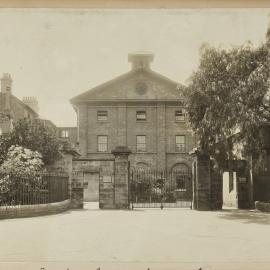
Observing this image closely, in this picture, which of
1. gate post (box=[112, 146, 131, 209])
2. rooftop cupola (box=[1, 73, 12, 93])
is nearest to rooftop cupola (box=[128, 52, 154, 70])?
rooftop cupola (box=[1, 73, 12, 93])

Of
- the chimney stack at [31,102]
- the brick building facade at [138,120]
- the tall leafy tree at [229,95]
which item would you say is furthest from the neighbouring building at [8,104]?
the tall leafy tree at [229,95]

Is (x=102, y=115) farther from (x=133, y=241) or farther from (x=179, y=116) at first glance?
(x=133, y=241)

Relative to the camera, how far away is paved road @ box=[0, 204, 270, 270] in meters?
8.59

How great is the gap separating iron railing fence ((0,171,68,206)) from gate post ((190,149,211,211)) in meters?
6.23

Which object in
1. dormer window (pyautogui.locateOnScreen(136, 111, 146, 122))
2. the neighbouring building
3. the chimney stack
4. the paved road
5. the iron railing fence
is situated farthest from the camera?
the chimney stack

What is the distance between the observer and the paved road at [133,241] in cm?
859

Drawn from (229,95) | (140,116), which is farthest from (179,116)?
(229,95)

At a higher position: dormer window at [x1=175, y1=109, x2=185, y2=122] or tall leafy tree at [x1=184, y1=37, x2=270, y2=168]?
dormer window at [x1=175, y1=109, x2=185, y2=122]

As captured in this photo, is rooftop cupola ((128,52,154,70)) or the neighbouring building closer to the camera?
the neighbouring building

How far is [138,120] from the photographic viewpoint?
116ft

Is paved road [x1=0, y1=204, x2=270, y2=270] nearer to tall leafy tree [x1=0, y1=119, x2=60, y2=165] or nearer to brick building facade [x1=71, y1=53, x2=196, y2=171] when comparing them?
tall leafy tree [x1=0, y1=119, x2=60, y2=165]

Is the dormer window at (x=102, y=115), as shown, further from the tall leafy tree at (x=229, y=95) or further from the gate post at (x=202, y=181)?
the tall leafy tree at (x=229, y=95)

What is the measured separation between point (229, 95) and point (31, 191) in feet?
26.4

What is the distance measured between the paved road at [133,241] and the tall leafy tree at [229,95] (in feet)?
13.0
